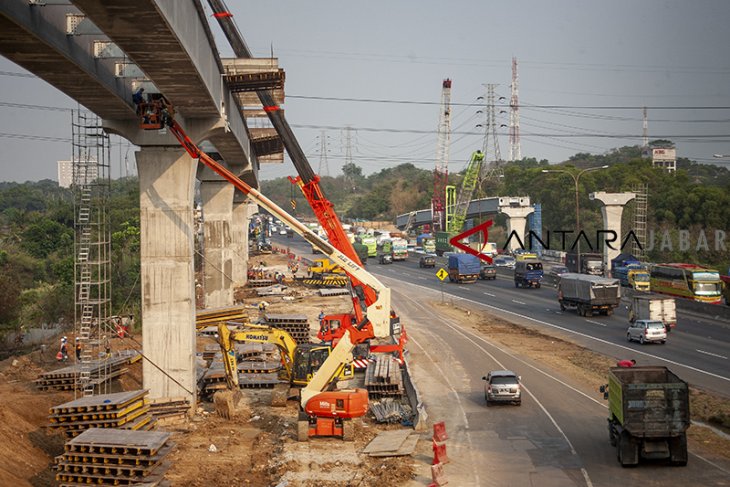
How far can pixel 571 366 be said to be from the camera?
39.9 m

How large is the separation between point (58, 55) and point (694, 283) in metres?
55.0

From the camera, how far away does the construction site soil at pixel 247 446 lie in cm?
2209

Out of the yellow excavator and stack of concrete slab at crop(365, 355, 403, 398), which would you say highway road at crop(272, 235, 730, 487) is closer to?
stack of concrete slab at crop(365, 355, 403, 398)

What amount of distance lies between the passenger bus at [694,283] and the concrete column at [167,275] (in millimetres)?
45787

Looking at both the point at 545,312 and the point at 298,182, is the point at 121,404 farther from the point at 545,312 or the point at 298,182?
the point at 545,312

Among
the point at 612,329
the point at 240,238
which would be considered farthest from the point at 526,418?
the point at 240,238

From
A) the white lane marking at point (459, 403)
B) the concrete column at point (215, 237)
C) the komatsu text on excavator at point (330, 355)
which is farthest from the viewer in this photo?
the concrete column at point (215, 237)

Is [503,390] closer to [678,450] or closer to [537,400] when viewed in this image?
[537,400]

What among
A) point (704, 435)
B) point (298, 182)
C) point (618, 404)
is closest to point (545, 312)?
point (298, 182)

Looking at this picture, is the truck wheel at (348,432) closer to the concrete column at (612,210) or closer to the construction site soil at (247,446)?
the construction site soil at (247,446)

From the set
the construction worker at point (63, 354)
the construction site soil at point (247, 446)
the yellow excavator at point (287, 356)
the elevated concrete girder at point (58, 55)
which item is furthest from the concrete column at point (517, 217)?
the elevated concrete girder at point (58, 55)

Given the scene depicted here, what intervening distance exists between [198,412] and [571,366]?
19280mm

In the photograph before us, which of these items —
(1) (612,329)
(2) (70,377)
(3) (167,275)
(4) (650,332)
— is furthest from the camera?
(1) (612,329)

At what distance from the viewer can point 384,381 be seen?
32.2m
